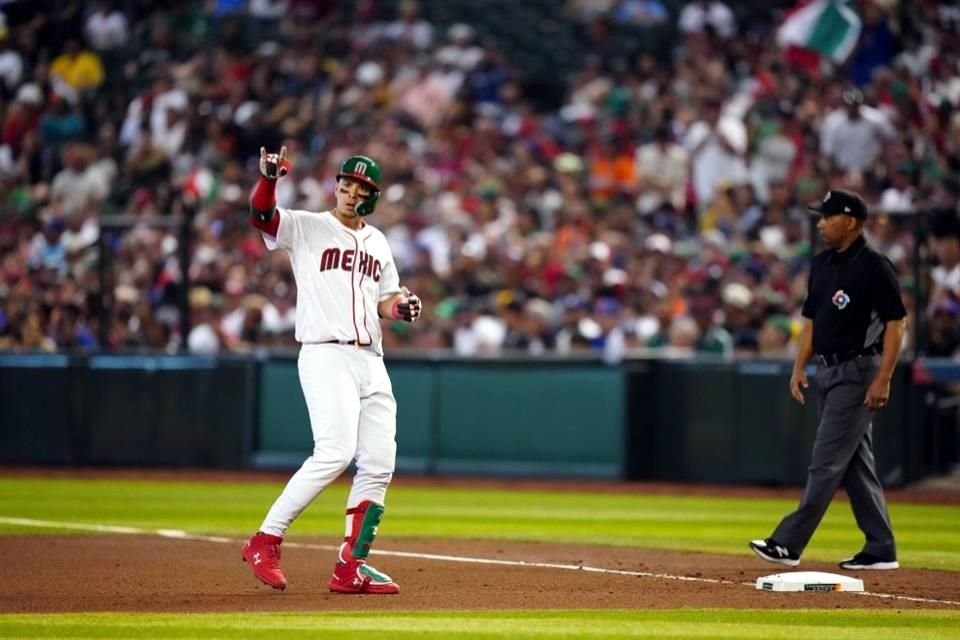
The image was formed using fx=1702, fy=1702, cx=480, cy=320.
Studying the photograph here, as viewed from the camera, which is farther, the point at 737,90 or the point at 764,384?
the point at 737,90

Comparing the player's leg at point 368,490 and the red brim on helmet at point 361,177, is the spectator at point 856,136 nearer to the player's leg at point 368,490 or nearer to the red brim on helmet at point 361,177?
the red brim on helmet at point 361,177

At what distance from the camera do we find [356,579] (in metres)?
8.88

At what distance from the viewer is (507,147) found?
79.6 feet

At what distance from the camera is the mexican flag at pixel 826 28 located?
1850 cm

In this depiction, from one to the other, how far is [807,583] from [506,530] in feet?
15.2

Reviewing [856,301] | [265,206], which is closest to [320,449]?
[265,206]

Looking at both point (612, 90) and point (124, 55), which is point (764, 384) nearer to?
point (612, 90)

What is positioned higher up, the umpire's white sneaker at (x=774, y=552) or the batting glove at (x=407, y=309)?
the batting glove at (x=407, y=309)

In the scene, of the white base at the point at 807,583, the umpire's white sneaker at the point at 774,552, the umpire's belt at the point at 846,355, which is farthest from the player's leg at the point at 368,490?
the umpire's belt at the point at 846,355

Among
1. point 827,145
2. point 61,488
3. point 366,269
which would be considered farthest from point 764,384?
point 366,269

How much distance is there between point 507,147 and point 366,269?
50.7ft

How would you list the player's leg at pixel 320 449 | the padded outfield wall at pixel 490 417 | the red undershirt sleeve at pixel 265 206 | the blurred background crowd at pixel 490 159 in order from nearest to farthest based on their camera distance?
the red undershirt sleeve at pixel 265 206 < the player's leg at pixel 320 449 < the padded outfield wall at pixel 490 417 < the blurred background crowd at pixel 490 159

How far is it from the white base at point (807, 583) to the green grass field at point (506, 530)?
2.64ft

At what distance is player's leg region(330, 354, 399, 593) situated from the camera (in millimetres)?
8875
